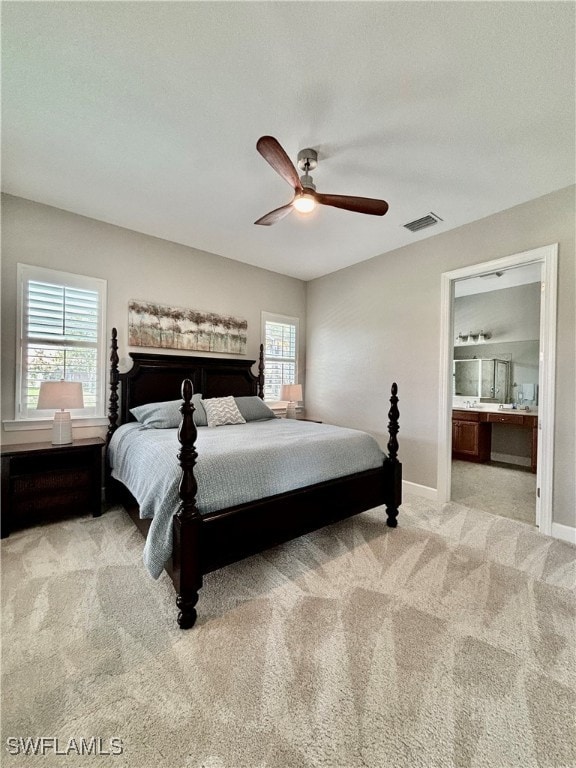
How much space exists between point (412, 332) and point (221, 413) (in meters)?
2.42

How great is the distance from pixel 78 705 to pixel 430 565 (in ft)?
6.76

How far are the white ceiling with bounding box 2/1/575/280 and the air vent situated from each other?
114 mm

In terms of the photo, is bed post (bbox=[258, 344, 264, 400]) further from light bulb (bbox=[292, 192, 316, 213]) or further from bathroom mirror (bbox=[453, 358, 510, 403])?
bathroom mirror (bbox=[453, 358, 510, 403])

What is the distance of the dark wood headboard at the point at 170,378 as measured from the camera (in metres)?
3.52

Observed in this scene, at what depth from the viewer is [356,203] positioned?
Answer: 2262mm

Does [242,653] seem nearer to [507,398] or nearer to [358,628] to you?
[358,628]

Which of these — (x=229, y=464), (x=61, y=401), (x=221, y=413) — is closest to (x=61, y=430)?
(x=61, y=401)

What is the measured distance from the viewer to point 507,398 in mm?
5418

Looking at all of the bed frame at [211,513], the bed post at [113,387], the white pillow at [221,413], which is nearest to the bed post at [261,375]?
the bed frame at [211,513]

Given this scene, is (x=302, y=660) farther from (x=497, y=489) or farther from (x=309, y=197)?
(x=497, y=489)

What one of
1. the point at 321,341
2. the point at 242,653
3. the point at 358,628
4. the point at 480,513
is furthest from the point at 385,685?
the point at 321,341

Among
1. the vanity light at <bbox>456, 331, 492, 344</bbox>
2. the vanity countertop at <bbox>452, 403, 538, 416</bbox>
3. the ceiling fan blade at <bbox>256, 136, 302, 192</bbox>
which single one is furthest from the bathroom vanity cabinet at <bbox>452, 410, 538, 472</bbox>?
the ceiling fan blade at <bbox>256, 136, 302, 192</bbox>

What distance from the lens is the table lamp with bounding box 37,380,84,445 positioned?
278 cm

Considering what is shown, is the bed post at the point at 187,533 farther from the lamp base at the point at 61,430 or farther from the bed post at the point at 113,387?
the bed post at the point at 113,387
